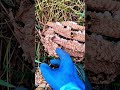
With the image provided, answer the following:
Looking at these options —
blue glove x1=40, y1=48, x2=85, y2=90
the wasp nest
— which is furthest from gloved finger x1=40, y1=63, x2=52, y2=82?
the wasp nest

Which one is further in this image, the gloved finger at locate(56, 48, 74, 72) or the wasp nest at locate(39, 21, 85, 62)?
the wasp nest at locate(39, 21, 85, 62)

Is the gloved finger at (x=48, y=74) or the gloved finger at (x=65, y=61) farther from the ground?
the gloved finger at (x=65, y=61)

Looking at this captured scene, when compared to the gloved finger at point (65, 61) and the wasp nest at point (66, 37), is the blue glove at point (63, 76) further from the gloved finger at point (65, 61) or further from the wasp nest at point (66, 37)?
the wasp nest at point (66, 37)

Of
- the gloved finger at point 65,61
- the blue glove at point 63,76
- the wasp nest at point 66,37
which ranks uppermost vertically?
the wasp nest at point 66,37

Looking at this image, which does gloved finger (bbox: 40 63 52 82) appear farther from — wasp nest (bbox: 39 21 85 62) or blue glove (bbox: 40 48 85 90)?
wasp nest (bbox: 39 21 85 62)

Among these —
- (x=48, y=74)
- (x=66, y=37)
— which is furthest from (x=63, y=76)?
(x=66, y=37)

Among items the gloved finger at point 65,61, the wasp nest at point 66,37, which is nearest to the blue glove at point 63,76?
the gloved finger at point 65,61

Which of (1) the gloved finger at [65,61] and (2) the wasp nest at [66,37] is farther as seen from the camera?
(2) the wasp nest at [66,37]
